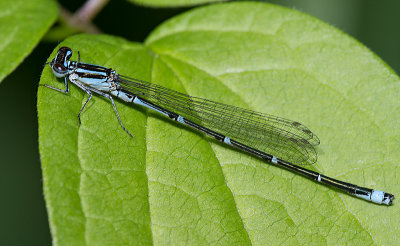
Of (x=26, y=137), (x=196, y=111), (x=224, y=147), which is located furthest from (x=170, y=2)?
(x=26, y=137)

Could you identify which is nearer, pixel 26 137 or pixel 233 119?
pixel 233 119

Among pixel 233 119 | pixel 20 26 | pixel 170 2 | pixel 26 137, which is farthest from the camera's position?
pixel 26 137

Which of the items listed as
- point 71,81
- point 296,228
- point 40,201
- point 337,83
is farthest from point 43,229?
point 337,83

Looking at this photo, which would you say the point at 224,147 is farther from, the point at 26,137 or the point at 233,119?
the point at 26,137

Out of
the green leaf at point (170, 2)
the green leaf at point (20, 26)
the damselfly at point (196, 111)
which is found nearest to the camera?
the green leaf at point (20, 26)

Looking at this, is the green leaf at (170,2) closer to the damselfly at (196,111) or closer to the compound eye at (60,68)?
the damselfly at (196,111)

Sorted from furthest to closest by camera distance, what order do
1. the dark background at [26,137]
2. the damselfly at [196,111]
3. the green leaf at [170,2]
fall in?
the dark background at [26,137] → the green leaf at [170,2] → the damselfly at [196,111]

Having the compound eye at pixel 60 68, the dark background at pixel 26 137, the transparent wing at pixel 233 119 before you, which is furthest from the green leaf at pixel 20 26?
the dark background at pixel 26 137

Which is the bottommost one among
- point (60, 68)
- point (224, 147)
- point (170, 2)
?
point (224, 147)
